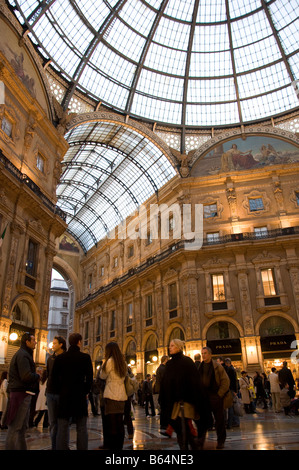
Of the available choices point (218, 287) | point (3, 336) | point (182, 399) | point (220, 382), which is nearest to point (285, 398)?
point (220, 382)

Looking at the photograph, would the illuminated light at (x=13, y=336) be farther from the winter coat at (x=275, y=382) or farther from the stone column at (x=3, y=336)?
the winter coat at (x=275, y=382)

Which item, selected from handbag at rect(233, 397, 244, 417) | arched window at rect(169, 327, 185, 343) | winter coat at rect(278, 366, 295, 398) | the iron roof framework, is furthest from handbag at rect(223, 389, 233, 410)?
the iron roof framework

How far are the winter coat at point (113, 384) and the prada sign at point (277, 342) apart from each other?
71.2ft

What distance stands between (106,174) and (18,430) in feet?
119

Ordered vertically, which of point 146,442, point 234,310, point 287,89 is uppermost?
point 287,89

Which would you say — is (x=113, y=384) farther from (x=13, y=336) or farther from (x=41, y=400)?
(x=13, y=336)

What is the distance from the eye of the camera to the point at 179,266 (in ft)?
94.6

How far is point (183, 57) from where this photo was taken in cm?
3203

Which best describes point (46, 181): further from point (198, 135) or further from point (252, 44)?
point (252, 44)

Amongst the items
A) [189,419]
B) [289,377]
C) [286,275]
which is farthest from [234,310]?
[189,419]

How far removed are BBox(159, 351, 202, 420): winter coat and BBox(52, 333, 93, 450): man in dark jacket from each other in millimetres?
1041

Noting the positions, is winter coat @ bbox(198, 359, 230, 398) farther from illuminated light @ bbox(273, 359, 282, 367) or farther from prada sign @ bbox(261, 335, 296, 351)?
illuminated light @ bbox(273, 359, 282, 367)

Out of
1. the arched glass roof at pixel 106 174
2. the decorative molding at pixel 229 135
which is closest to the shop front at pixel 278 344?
the decorative molding at pixel 229 135

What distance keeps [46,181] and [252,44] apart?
839 inches
